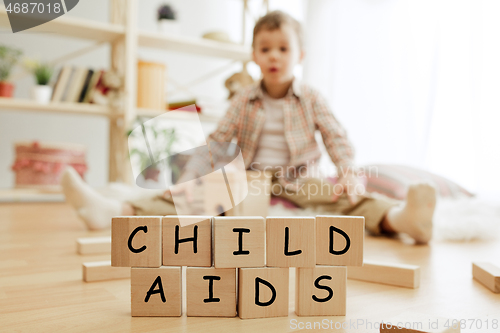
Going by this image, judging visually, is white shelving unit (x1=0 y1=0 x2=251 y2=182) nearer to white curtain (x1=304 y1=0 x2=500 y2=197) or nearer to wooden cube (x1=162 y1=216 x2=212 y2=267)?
white curtain (x1=304 y1=0 x2=500 y2=197)

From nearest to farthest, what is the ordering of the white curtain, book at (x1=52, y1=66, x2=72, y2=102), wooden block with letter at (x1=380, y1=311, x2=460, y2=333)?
1. wooden block with letter at (x1=380, y1=311, x2=460, y2=333)
2. the white curtain
3. book at (x1=52, y1=66, x2=72, y2=102)

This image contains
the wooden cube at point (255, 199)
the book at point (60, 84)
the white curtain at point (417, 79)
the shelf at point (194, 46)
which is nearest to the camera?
the wooden cube at point (255, 199)

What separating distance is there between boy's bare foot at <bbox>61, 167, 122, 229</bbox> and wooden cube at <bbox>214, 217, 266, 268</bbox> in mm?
703

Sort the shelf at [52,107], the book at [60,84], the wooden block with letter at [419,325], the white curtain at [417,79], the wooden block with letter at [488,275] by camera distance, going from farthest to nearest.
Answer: the book at [60,84] → the shelf at [52,107] → the white curtain at [417,79] → the wooden block with letter at [488,275] → the wooden block with letter at [419,325]

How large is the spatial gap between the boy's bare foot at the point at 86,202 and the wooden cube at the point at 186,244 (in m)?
0.66

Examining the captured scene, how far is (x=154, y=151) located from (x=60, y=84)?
2.00 feet

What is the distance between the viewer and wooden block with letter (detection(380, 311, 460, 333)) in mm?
408

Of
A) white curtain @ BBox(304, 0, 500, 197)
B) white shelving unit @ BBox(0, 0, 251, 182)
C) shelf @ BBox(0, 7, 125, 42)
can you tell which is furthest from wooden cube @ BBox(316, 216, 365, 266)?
shelf @ BBox(0, 7, 125, 42)

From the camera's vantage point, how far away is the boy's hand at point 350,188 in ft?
3.76

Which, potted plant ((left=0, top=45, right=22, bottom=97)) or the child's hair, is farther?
potted plant ((left=0, top=45, right=22, bottom=97))

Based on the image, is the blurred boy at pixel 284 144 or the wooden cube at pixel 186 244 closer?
the wooden cube at pixel 186 244

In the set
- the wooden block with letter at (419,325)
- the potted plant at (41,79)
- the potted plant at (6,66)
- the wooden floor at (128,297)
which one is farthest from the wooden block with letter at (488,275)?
the potted plant at (6,66)

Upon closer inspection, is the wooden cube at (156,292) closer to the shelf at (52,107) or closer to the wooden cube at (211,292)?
the wooden cube at (211,292)

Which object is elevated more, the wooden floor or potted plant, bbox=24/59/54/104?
potted plant, bbox=24/59/54/104
